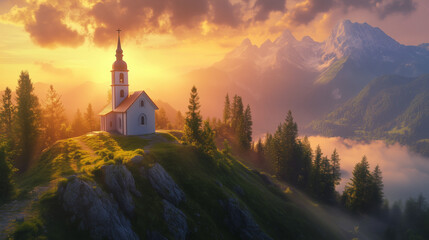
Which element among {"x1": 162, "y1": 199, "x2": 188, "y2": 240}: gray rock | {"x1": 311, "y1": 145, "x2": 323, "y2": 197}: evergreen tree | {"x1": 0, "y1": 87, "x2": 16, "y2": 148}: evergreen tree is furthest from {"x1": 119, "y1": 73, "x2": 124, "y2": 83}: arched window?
{"x1": 311, "y1": 145, "x2": 323, "y2": 197}: evergreen tree

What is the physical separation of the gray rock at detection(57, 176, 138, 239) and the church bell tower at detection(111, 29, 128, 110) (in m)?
39.9

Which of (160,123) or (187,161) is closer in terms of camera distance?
(187,161)

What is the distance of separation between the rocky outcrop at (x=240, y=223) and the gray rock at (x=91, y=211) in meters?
14.4

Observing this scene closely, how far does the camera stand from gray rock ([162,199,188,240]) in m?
25.9

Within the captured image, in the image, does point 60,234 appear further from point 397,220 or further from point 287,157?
point 397,220

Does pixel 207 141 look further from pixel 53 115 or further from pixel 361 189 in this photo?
pixel 53 115

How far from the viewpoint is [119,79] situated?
59.1 meters

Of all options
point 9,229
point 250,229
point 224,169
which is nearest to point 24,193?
point 9,229

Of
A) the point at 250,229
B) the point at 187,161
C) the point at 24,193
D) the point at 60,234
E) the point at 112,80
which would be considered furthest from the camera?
the point at 112,80

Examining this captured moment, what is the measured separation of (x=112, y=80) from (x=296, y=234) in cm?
5160

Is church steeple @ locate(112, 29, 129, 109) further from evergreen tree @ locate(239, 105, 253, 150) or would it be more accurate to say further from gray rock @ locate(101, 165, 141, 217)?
evergreen tree @ locate(239, 105, 253, 150)

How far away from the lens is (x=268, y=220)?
39.5 m

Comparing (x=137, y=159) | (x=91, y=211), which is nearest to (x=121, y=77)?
(x=137, y=159)

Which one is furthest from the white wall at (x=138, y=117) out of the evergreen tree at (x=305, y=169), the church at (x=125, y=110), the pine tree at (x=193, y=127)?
the evergreen tree at (x=305, y=169)
